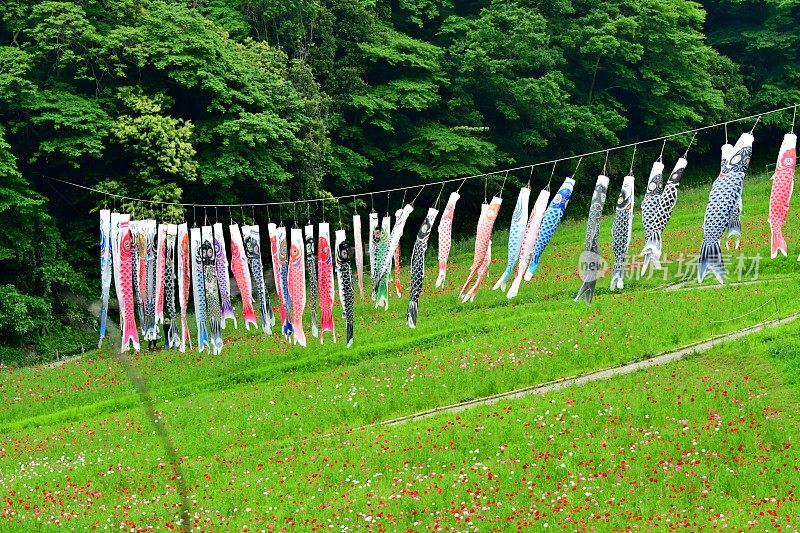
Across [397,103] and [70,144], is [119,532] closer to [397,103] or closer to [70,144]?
[70,144]

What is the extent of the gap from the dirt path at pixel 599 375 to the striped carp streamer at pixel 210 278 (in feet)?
15.4

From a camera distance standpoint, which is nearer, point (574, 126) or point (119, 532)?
point (119, 532)

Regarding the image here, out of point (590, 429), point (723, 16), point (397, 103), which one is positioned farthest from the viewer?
point (723, 16)

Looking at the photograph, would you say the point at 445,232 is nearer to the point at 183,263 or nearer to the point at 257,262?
the point at 257,262

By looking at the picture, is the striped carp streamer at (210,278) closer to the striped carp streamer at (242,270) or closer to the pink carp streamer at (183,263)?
the striped carp streamer at (242,270)

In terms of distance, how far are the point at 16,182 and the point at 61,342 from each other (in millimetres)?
4414

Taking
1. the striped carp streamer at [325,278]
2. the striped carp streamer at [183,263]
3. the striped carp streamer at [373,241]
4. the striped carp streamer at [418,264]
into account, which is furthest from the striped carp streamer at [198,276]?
the striped carp streamer at [418,264]

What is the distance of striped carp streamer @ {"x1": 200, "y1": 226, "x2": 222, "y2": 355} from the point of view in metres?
21.1

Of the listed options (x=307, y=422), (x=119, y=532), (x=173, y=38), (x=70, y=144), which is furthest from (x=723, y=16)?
(x=119, y=532)

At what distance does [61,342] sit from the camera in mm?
28156

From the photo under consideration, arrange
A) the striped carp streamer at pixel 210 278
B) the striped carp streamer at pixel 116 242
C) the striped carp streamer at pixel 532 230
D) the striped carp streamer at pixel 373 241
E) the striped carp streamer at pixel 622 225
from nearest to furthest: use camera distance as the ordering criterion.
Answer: the striped carp streamer at pixel 622 225 < the striped carp streamer at pixel 532 230 < the striped carp streamer at pixel 210 278 < the striped carp streamer at pixel 116 242 < the striped carp streamer at pixel 373 241

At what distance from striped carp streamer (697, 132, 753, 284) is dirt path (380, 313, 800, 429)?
3785 mm

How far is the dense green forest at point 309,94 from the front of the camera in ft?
93.6

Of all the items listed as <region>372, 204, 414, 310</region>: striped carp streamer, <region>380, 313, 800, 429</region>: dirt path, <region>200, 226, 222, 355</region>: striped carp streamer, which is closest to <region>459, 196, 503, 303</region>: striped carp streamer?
<region>372, 204, 414, 310</region>: striped carp streamer
